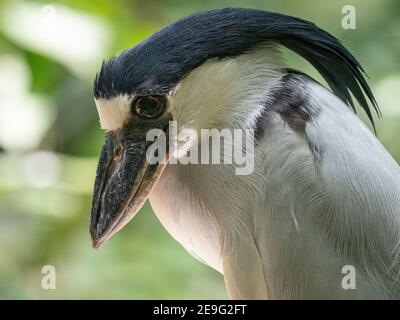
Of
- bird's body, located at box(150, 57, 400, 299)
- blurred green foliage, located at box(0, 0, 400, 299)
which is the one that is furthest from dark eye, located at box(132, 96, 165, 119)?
blurred green foliage, located at box(0, 0, 400, 299)

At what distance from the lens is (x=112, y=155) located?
187cm

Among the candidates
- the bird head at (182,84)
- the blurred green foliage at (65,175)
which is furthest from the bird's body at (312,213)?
the blurred green foliage at (65,175)

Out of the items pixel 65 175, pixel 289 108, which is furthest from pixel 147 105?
pixel 65 175

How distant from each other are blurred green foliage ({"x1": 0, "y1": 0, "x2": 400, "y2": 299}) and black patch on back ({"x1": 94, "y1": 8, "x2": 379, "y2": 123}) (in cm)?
95

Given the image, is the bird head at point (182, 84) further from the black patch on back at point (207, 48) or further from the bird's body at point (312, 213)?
the bird's body at point (312, 213)

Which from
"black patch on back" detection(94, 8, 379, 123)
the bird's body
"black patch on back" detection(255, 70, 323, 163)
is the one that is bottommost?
the bird's body

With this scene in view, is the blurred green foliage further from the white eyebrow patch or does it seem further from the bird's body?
the bird's body

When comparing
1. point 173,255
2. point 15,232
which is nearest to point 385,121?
point 173,255

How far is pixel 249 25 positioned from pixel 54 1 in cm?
122

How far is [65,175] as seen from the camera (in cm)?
290

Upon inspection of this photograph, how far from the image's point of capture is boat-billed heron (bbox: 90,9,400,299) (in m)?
1.79

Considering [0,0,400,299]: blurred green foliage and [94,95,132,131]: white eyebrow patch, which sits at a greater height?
[0,0,400,299]: blurred green foliage

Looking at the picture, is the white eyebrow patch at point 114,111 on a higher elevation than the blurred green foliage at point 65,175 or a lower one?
lower

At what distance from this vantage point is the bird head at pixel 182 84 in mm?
1809
